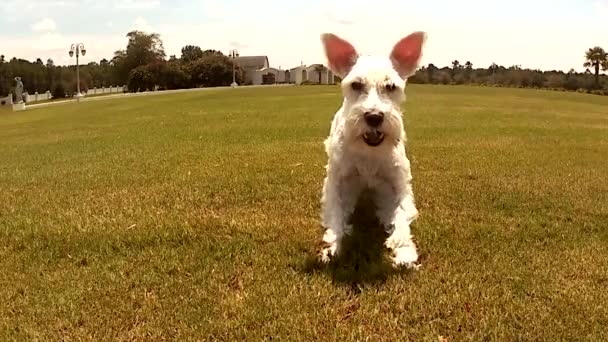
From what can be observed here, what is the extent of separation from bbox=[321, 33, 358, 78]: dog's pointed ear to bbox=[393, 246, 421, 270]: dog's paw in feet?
5.67

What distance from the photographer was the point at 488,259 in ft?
17.2

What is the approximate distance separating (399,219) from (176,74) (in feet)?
367

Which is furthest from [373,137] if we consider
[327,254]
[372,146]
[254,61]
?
[254,61]

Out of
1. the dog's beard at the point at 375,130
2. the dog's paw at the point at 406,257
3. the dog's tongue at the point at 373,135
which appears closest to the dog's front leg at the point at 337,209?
the dog's paw at the point at 406,257

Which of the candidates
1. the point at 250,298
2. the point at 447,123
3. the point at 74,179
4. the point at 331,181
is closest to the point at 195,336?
the point at 250,298

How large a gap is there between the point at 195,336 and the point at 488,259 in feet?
9.21

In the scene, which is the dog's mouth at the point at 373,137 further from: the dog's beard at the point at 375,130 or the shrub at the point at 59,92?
the shrub at the point at 59,92

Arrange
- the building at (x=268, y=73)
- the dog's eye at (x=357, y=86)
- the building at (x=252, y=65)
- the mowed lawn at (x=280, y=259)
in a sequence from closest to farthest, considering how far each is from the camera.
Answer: the mowed lawn at (x=280, y=259) → the dog's eye at (x=357, y=86) → the building at (x=268, y=73) → the building at (x=252, y=65)

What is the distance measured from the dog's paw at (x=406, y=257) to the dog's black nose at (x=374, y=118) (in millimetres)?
1199

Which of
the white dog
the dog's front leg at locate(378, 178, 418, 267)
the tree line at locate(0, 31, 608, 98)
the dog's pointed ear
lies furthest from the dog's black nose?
the tree line at locate(0, 31, 608, 98)

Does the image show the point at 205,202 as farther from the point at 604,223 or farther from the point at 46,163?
the point at 46,163

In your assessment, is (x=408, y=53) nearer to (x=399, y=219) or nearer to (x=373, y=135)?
(x=373, y=135)

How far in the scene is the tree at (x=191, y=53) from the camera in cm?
12760

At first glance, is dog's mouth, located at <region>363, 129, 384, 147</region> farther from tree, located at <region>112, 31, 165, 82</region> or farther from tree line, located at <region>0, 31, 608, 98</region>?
tree, located at <region>112, 31, 165, 82</region>
